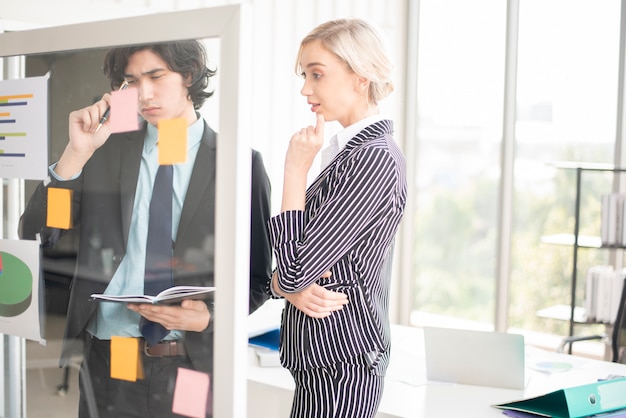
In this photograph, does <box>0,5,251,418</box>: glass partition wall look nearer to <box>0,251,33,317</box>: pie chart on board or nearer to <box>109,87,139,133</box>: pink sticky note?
<box>109,87,139,133</box>: pink sticky note

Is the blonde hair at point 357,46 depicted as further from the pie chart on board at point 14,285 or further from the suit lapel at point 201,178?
the pie chart on board at point 14,285

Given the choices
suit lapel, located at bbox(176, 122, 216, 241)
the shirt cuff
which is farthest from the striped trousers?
suit lapel, located at bbox(176, 122, 216, 241)

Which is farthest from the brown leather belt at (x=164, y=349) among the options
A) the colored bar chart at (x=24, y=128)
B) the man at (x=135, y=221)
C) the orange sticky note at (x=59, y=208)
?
the colored bar chart at (x=24, y=128)

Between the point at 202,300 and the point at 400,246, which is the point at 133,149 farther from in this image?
the point at 400,246

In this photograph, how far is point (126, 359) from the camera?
135 centimetres

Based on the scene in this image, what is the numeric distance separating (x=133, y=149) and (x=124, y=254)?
0.66 ft

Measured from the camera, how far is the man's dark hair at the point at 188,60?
4.02 feet

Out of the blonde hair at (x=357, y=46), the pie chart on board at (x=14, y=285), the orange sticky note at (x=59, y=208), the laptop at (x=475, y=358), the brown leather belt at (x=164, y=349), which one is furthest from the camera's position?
the laptop at (x=475, y=358)

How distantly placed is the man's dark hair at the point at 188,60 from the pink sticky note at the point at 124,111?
0.16ft

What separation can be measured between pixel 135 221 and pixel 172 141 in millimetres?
184

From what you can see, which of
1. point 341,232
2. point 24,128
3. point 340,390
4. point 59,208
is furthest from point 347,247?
point 24,128

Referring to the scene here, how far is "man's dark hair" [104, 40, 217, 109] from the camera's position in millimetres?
1226

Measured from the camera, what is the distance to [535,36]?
4.61 meters

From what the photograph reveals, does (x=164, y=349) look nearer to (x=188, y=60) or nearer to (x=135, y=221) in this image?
(x=135, y=221)
